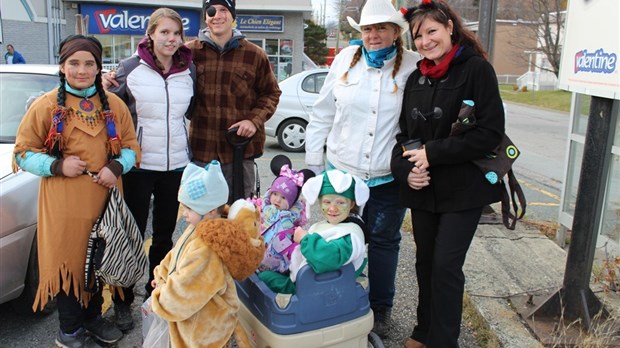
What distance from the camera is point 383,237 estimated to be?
10.7 feet

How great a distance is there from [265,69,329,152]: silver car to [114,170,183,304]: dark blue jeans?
6.87 metres

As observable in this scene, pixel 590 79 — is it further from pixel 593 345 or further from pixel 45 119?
pixel 45 119

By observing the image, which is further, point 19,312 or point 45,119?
point 19,312

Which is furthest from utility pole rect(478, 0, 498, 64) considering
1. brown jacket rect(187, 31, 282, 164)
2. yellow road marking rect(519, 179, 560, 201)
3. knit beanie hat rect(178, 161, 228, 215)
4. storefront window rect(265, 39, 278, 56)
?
storefront window rect(265, 39, 278, 56)

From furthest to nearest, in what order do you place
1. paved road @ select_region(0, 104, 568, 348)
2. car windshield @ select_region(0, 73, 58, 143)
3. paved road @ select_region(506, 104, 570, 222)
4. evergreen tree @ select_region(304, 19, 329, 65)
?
evergreen tree @ select_region(304, 19, 329, 65) < paved road @ select_region(506, 104, 570, 222) < car windshield @ select_region(0, 73, 58, 143) < paved road @ select_region(0, 104, 568, 348)

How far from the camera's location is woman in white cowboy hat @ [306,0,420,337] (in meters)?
3.06

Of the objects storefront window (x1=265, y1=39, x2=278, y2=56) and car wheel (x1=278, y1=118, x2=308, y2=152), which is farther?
storefront window (x1=265, y1=39, x2=278, y2=56)

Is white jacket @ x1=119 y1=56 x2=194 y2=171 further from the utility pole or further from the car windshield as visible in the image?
the utility pole

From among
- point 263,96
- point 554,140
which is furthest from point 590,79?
point 554,140

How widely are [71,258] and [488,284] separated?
2833 millimetres

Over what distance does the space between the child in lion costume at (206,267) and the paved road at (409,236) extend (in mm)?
988

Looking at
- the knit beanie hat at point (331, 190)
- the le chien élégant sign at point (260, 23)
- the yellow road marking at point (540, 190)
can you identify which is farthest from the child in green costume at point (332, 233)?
the le chien élégant sign at point (260, 23)

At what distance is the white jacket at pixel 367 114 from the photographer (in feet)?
10.1

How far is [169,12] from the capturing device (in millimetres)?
3221
